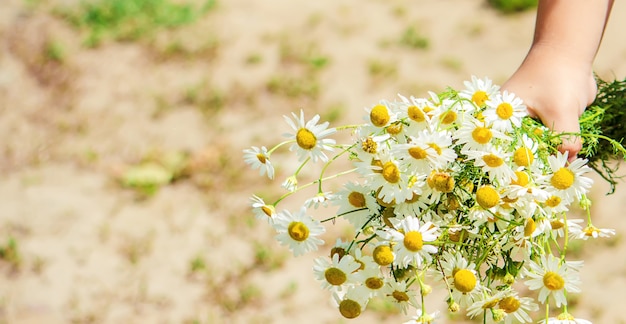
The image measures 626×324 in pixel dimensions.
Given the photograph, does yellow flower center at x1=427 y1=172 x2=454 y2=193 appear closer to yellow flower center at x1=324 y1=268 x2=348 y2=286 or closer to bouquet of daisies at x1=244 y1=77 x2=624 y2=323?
bouquet of daisies at x1=244 y1=77 x2=624 y2=323

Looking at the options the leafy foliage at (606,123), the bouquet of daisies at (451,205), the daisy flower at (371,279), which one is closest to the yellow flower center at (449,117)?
the bouquet of daisies at (451,205)

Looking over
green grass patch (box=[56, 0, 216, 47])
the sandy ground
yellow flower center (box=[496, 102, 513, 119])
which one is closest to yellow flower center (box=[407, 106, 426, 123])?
yellow flower center (box=[496, 102, 513, 119])

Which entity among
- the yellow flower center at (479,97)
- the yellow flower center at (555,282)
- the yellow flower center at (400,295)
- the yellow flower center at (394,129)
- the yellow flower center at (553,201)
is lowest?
the yellow flower center at (400,295)

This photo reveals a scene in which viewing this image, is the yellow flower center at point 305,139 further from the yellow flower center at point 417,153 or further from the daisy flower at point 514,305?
the daisy flower at point 514,305

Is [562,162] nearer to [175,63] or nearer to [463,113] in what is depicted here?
→ [463,113]

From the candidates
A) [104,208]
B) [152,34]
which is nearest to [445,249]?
[104,208]

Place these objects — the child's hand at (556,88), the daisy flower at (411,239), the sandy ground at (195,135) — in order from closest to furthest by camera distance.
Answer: the daisy flower at (411,239) → the child's hand at (556,88) → the sandy ground at (195,135)
